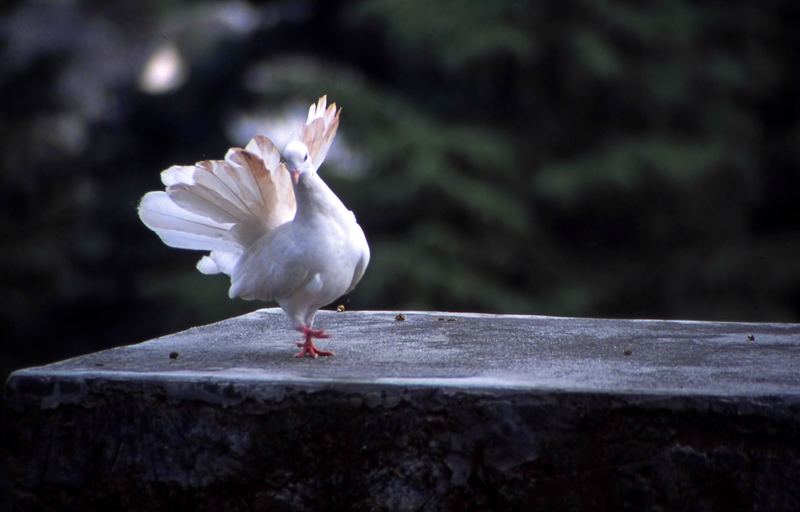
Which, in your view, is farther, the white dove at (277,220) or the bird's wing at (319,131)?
the bird's wing at (319,131)

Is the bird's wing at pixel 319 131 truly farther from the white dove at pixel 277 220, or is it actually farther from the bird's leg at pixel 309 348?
the bird's leg at pixel 309 348

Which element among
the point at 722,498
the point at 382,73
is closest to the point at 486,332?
the point at 722,498

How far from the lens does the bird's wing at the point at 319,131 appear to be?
349cm

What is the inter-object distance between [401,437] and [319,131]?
3.67ft

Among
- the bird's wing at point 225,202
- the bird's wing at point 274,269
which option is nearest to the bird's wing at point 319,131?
the bird's wing at point 225,202

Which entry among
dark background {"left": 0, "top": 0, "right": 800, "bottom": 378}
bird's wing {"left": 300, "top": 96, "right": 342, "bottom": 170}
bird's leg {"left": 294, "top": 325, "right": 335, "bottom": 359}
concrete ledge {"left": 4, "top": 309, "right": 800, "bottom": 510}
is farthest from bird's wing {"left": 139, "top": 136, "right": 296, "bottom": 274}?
dark background {"left": 0, "top": 0, "right": 800, "bottom": 378}

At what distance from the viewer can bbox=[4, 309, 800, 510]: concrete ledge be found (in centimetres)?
269

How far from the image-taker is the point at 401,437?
2799mm

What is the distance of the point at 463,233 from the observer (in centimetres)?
972

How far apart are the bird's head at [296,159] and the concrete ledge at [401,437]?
1.86ft

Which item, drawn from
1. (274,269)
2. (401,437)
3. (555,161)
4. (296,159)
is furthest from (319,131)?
(555,161)

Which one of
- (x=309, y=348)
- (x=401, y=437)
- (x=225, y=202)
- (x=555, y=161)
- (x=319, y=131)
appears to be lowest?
(x=401, y=437)

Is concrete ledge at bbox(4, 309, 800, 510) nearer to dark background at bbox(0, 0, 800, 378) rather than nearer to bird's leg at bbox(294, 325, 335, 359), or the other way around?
bird's leg at bbox(294, 325, 335, 359)

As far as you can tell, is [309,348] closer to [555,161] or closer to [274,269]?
[274,269]
